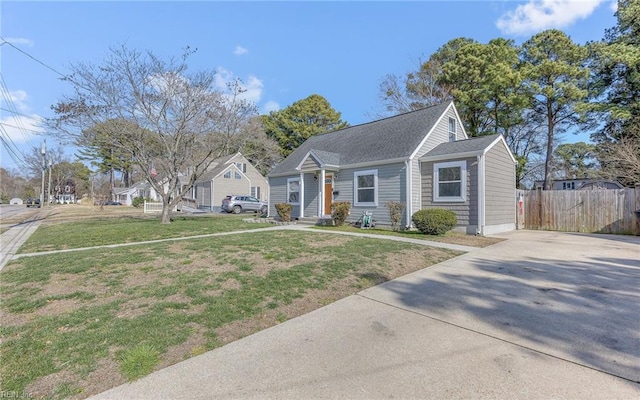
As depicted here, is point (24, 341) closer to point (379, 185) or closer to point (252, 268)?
point (252, 268)

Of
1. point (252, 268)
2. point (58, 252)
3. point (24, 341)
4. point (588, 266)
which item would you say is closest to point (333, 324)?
point (252, 268)

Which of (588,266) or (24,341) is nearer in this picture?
(24,341)

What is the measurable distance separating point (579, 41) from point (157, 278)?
27.3 m

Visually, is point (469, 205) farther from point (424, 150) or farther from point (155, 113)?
point (155, 113)

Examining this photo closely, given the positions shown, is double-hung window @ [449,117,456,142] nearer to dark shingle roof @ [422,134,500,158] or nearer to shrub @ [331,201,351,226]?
dark shingle roof @ [422,134,500,158]

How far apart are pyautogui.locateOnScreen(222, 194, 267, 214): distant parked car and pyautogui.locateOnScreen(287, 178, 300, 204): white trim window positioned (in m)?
8.29

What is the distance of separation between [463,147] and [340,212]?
5.56m

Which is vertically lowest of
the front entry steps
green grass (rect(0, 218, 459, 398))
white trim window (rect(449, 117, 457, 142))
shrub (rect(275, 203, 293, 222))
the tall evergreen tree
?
green grass (rect(0, 218, 459, 398))

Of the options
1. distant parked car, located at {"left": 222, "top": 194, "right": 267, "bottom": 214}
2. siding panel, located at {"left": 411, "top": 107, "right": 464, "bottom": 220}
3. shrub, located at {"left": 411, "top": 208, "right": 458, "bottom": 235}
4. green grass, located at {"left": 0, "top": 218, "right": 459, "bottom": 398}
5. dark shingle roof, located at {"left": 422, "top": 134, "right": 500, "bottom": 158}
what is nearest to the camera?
green grass, located at {"left": 0, "top": 218, "right": 459, "bottom": 398}

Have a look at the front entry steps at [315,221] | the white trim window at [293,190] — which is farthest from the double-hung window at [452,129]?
the white trim window at [293,190]

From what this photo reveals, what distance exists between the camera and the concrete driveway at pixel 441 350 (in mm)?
2359

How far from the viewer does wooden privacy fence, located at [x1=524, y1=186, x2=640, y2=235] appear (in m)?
12.0

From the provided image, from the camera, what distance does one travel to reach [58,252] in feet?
25.4

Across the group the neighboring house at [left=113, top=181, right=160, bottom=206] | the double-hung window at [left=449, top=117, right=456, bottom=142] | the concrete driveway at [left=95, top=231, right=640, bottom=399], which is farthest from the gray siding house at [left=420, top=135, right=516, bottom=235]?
the neighboring house at [left=113, top=181, right=160, bottom=206]
